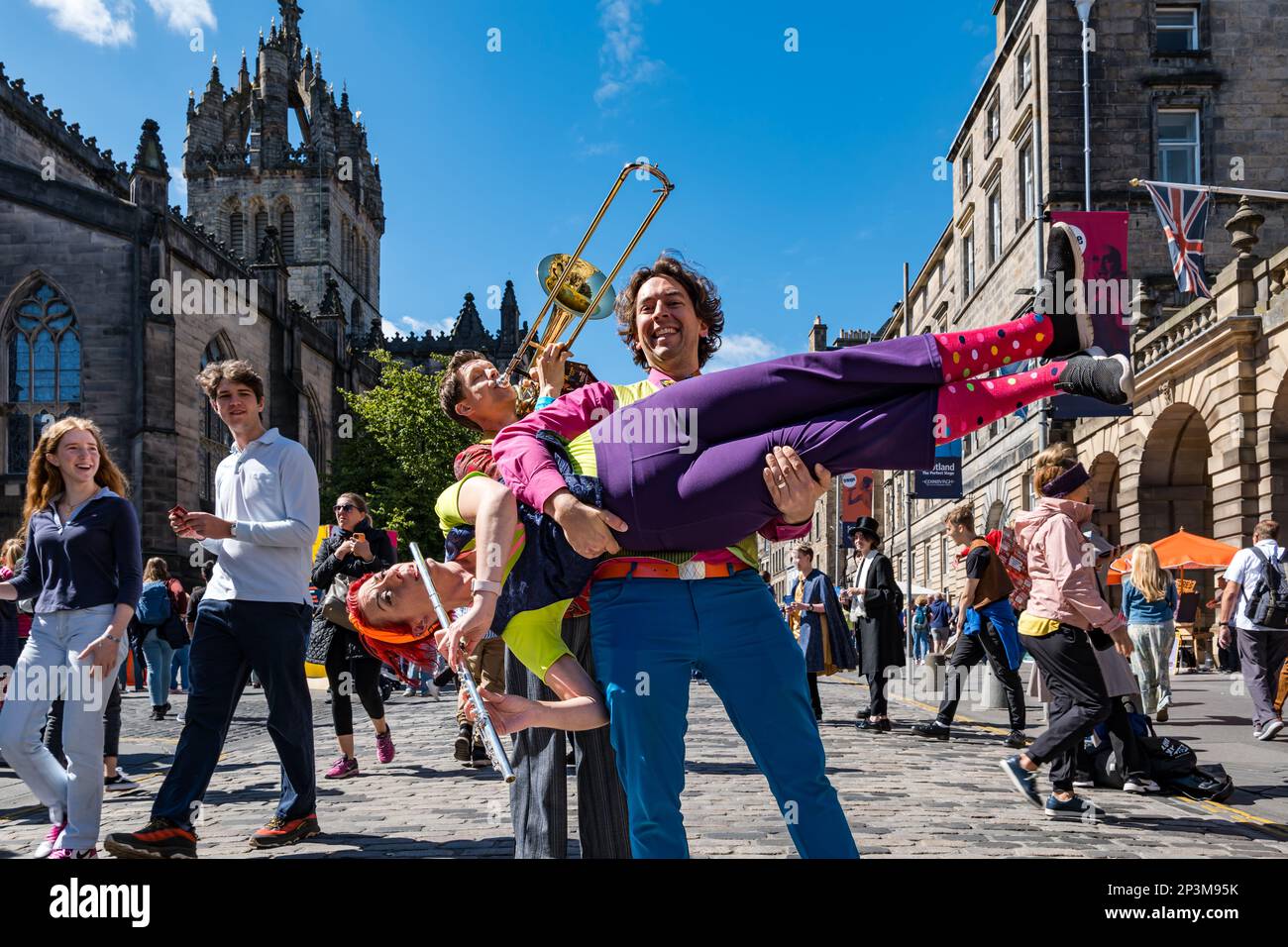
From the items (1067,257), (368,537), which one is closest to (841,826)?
(1067,257)

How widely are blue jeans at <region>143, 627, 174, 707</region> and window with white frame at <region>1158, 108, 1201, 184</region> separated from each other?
2993cm

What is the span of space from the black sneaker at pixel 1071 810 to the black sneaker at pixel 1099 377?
4206 millimetres

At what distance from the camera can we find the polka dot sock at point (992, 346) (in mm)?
2779

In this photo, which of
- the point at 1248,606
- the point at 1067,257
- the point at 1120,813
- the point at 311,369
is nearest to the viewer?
the point at 1067,257

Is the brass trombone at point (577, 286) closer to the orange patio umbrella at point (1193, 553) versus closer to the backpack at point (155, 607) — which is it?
the backpack at point (155, 607)

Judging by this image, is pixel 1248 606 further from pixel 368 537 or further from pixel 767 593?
pixel 767 593

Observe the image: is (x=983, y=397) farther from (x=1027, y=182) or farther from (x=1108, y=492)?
(x=1027, y=182)

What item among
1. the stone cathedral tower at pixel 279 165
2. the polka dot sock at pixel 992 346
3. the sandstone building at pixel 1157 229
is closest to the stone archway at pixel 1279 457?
the sandstone building at pixel 1157 229

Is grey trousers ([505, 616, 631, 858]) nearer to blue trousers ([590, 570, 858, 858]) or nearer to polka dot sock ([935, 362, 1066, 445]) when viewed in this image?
blue trousers ([590, 570, 858, 858])

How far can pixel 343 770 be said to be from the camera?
27.6ft
